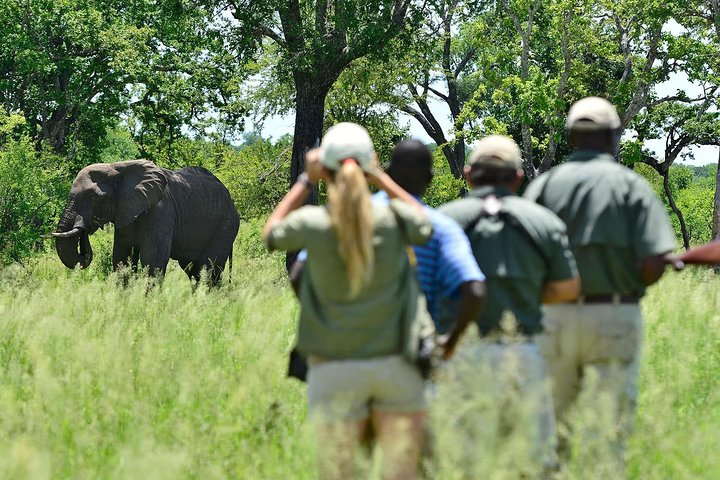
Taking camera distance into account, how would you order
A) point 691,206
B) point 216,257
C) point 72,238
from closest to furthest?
point 72,238 → point 216,257 → point 691,206

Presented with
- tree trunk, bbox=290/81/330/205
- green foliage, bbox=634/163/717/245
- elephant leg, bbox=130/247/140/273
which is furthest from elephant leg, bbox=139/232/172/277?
green foliage, bbox=634/163/717/245

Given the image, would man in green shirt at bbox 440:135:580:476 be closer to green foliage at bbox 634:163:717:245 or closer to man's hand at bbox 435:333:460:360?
man's hand at bbox 435:333:460:360

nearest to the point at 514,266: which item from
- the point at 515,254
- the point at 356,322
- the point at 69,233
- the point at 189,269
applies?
the point at 515,254

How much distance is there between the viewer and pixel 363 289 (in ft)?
13.1

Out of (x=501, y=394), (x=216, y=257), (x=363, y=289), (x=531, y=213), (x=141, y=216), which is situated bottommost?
(x=501, y=394)

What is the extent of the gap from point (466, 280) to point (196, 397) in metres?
3.26

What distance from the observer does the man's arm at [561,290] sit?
4.70m

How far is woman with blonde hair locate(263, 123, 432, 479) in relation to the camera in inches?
157

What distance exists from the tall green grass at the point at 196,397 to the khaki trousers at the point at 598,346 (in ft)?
1.18

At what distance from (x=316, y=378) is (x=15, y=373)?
414 centimetres

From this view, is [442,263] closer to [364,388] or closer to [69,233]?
[364,388]

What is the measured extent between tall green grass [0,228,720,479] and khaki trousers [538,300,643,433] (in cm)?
36

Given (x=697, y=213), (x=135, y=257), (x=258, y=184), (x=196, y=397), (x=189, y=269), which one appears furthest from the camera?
(x=697, y=213)

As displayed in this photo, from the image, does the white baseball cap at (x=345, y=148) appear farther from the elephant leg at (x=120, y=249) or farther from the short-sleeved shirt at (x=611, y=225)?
the elephant leg at (x=120, y=249)
